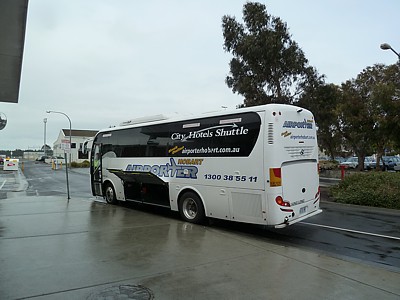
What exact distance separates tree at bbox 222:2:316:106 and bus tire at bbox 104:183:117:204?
1087cm

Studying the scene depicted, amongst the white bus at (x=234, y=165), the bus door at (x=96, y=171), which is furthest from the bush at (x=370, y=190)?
the bus door at (x=96, y=171)

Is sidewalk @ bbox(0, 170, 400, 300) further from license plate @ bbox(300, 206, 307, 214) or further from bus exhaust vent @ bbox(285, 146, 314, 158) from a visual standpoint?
bus exhaust vent @ bbox(285, 146, 314, 158)

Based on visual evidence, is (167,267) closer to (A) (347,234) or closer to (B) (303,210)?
(B) (303,210)

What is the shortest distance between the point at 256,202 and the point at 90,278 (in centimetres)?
415

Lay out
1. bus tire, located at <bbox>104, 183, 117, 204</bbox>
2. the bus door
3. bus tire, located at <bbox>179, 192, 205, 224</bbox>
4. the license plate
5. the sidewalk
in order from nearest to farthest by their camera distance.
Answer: the sidewalk < the license plate < bus tire, located at <bbox>179, 192, 205, 224</bbox> < bus tire, located at <bbox>104, 183, 117, 204</bbox> < the bus door

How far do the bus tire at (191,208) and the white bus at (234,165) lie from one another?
3 cm

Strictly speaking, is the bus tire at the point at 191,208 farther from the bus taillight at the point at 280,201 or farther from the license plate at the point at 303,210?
the license plate at the point at 303,210

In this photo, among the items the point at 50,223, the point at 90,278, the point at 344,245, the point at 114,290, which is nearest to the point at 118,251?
the point at 90,278

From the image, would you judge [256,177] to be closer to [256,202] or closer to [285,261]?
[256,202]

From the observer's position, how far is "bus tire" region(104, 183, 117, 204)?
1307 centimetres

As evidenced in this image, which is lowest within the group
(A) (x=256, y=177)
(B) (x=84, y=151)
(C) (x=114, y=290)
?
(C) (x=114, y=290)

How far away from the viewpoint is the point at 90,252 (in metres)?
6.28

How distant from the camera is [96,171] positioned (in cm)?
1391

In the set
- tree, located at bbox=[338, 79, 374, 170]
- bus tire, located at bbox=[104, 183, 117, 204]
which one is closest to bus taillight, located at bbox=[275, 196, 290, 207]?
bus tire, located at bbox=[104, 183, 117, 204]
